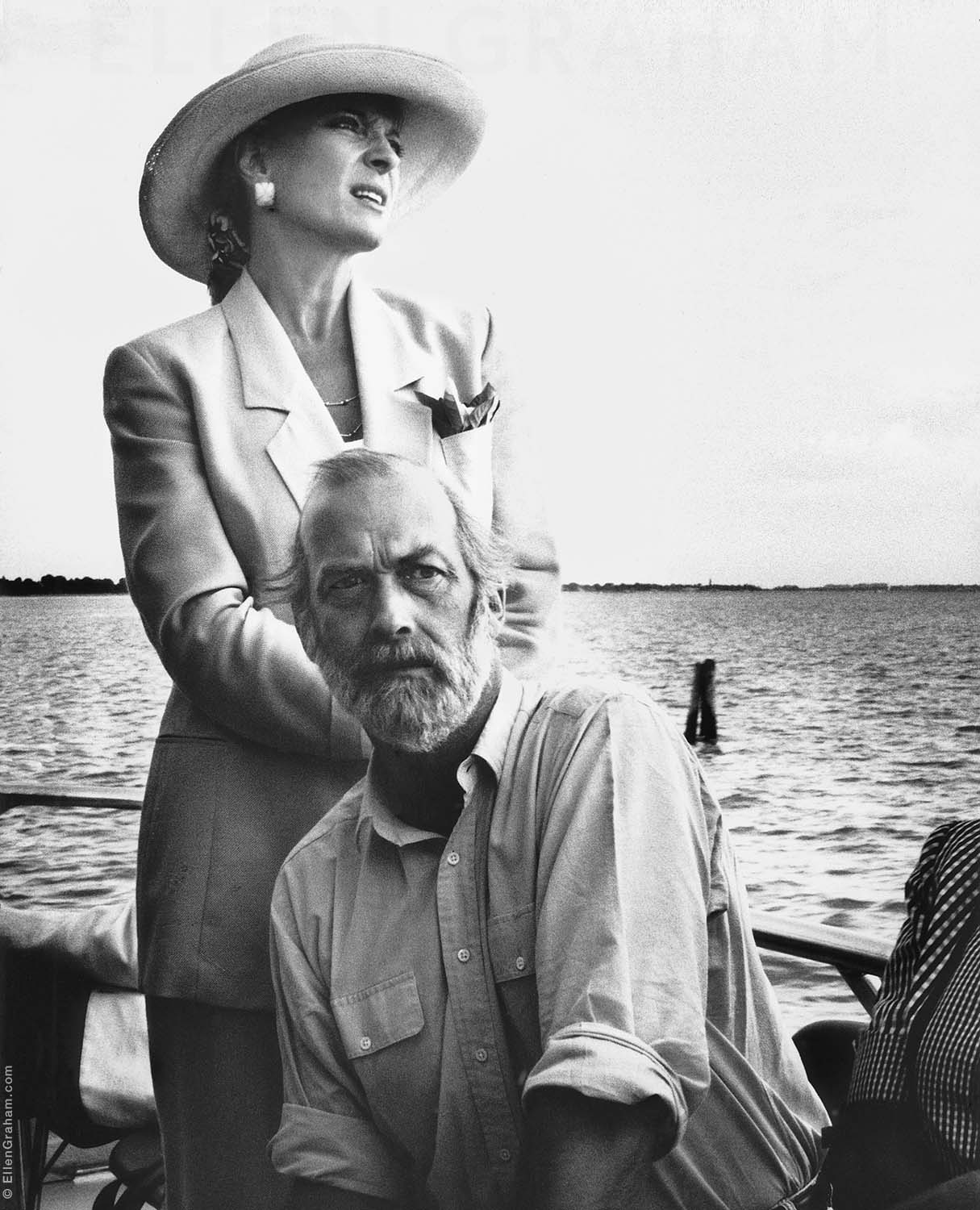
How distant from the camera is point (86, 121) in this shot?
2.78m

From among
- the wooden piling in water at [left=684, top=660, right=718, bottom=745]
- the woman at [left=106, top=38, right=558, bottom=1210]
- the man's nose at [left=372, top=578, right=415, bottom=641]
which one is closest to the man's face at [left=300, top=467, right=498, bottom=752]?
the man's nose at [left=372, top=578, right=415, bottom=641]

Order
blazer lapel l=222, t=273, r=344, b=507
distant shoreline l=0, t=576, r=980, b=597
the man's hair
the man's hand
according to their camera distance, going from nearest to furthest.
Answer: the man's hand, the man's hair, blazer lapel l=222, t=273, r=344, b=507, distant shoreline l=0, t=576, r=980, b=597

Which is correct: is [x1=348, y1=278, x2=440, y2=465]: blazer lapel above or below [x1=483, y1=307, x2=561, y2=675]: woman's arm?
above

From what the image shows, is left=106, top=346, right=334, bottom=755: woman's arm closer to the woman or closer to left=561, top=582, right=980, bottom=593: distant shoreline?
the woman

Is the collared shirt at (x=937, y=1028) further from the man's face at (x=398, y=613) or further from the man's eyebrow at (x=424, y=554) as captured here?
the man's eyebrow at (x=424, y=554)

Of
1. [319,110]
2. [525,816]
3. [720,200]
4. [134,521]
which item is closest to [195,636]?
[134,521]

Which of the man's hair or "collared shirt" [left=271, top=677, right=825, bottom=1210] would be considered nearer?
"collared shirt" [left=271, top=677, right=825, bottom=1210]

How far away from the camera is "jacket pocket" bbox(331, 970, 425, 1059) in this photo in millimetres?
2334

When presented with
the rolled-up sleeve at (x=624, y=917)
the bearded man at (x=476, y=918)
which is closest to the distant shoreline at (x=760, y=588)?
the bearded man at (x=476, y=918)

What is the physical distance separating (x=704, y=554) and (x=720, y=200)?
66 centimetres

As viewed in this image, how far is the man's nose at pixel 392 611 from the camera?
2367 mm

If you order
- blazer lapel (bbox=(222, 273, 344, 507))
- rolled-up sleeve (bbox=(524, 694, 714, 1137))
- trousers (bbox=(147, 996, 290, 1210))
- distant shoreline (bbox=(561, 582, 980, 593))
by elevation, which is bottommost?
trousers (bbox=(147, 996, 290, 1210))

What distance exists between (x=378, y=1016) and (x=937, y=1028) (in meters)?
0.83

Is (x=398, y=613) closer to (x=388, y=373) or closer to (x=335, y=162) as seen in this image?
(x=388, y=373)
